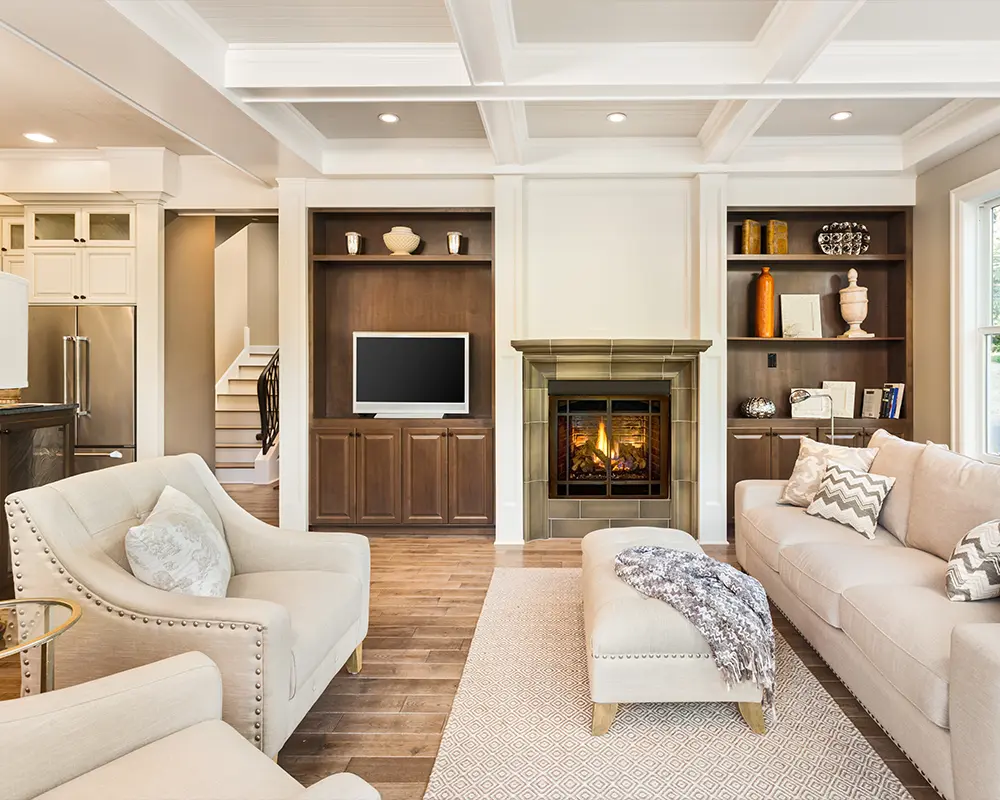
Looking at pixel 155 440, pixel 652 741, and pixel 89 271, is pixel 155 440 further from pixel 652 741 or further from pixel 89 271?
pixel 652 741

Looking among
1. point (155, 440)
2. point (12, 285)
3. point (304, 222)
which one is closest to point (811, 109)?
point (304, 222)

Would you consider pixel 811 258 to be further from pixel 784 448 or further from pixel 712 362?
pixel 784 448

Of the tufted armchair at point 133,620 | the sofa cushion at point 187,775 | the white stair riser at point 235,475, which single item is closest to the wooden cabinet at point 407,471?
the white stair riser at point 235,475

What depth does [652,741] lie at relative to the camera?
2.13 m

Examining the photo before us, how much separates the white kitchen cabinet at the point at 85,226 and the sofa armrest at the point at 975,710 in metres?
5.48

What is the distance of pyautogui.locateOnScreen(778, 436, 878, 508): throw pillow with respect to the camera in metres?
3.46

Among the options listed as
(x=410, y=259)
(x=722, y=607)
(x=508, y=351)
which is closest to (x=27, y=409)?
(x=410, y=259)

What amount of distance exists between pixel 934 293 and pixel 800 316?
89 centimetres

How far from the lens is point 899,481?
3.12 metres

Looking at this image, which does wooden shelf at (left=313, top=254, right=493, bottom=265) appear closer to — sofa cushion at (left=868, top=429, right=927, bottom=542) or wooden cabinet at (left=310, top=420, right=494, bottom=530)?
wooden cabinet at (left=310, top=420, right=494, bottom=530)

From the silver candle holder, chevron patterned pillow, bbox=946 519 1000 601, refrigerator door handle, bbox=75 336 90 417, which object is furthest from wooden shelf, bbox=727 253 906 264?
refrigerator door handle, bbox=75 336 90 417

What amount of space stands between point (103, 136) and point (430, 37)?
276cm

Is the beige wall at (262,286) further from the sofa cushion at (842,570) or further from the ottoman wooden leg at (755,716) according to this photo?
the ottoman wooden leg at (755,716)

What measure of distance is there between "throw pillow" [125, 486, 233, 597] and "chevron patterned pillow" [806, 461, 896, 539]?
9.17 ft
